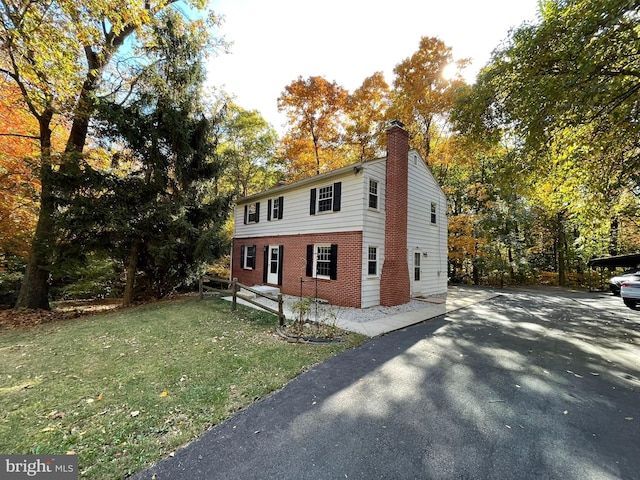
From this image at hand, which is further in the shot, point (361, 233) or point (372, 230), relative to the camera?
point (372, 230)

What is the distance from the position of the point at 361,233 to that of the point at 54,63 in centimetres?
1018

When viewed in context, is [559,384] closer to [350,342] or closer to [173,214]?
[350,342]

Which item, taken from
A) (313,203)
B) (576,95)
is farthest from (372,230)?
(576,95)

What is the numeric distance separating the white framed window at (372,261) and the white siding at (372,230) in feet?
0.43

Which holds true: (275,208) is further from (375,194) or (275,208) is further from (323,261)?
(375,194)

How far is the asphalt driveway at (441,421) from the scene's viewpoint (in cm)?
235

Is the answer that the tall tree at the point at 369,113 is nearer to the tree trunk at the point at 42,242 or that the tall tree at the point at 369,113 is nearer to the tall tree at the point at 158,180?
the tall tree at the point at 158,180

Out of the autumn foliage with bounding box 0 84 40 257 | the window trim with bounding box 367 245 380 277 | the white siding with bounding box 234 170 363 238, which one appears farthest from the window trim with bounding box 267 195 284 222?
the autumn foliage with bounding box 0 84 40 257

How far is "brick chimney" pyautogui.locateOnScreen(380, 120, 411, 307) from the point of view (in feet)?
31.6

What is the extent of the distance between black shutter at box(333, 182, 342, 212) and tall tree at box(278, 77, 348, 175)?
956 centimetres

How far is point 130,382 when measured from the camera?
3.88m

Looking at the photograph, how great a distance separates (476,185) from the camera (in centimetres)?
1986

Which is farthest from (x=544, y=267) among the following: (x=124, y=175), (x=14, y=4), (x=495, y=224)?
(x=14, y=4)

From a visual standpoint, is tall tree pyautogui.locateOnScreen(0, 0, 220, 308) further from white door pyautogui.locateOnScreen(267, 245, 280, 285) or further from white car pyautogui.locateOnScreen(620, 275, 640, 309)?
white car pyautogui.locateOnScreen(620, 275, 640, 309)
